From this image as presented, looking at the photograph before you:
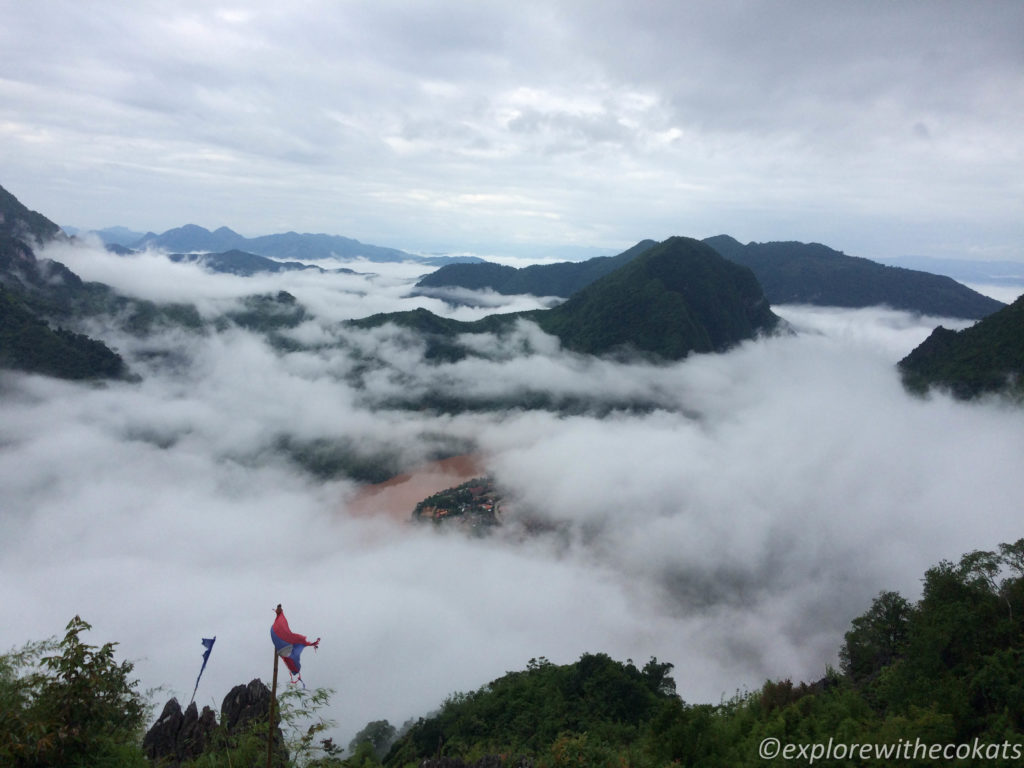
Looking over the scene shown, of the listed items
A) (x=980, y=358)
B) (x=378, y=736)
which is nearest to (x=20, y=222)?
(x=378, y=736)

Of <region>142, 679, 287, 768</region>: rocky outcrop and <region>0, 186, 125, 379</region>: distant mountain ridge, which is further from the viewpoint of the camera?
<region>0, 186, 125, 379</region>: distant mountain ridge

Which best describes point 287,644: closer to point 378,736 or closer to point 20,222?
point 378,736

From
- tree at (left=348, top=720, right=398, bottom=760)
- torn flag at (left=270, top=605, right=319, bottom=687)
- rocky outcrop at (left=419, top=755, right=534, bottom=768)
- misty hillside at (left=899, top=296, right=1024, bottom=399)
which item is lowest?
tree at (left=348, top=720, right=398, bottom=760)

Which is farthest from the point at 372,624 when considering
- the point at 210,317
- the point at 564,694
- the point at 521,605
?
the point at 210,317

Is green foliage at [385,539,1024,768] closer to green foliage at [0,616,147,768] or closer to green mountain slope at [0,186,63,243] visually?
green foliage at [0,616,147,768]

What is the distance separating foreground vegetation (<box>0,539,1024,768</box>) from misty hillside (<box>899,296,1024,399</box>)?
217 feet

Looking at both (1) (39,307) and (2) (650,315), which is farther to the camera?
(2) (650,315)

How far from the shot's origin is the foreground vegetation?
34.9ft

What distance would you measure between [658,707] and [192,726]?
87.2 ft

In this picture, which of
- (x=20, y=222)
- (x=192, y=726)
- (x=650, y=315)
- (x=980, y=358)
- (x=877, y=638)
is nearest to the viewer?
(x=192, y=726)

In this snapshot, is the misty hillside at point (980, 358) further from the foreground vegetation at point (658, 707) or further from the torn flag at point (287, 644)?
the torn flag at point (287, 644)

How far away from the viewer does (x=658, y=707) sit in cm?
3344

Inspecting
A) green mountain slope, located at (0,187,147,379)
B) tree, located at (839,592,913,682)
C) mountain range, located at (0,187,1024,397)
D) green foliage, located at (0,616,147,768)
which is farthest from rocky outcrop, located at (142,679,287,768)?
mountain range, located at (0,187,1024,397)

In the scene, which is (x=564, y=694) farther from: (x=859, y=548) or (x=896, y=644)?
(x=859, y=548)
